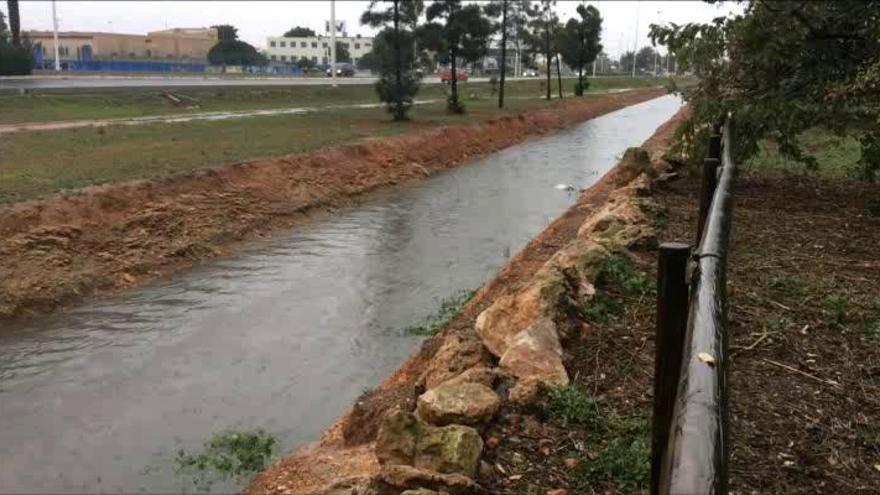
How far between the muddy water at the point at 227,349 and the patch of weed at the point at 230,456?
5.0 inches

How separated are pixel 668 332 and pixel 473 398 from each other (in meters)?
2.32

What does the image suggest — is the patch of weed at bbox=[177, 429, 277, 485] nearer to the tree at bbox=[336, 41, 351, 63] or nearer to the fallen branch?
the fallen branch

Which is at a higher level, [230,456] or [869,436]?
[869,436]

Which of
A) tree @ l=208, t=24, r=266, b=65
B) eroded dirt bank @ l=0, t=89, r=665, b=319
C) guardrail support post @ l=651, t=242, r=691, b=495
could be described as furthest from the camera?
tree @ l=208, t=24, r=266, b=65

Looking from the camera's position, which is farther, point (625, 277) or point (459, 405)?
point (625, 277)

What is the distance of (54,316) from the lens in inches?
418

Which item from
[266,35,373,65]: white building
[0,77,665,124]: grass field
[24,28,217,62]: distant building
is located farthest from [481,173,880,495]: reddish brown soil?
[266,35,373,65]: white building

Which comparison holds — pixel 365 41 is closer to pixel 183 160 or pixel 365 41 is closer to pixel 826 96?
pixel 183 160

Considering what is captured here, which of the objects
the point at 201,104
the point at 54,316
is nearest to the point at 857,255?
the point at 54,316

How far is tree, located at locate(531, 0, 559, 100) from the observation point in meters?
50.9

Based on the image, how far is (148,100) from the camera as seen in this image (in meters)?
31.8

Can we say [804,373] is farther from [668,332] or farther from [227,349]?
[227,349]

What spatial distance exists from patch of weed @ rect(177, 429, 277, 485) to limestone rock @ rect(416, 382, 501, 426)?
2160mm

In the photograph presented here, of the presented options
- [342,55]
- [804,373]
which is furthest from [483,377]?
[342,55]
